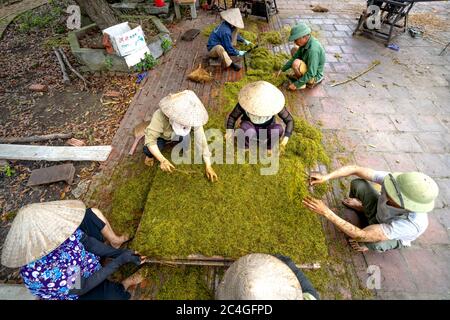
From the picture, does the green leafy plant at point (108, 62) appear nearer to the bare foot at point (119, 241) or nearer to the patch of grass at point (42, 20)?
the patch of grass at point (42, 20)

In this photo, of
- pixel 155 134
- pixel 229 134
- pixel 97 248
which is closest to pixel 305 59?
pixel 229 134

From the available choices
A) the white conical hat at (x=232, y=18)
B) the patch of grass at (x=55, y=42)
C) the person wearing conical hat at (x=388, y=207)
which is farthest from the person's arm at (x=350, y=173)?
the patch of grass at (x=55, y=42)

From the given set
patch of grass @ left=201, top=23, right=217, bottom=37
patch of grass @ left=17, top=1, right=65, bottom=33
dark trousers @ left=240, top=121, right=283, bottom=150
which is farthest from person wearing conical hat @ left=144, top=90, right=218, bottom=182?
patch of grass @ left=17, top=1, right=65, bottom=33

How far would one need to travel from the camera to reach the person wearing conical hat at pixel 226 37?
5.32 metres

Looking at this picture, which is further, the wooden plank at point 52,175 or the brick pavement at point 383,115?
the wooden plank at point 52,175

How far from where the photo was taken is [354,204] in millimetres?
3412

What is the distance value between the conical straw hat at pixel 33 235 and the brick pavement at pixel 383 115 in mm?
2154

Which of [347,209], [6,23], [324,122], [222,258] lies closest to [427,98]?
[324,122]

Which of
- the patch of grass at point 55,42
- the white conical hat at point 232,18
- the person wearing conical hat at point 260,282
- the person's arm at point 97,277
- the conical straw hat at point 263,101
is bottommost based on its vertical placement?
the person's arm at point 97,277

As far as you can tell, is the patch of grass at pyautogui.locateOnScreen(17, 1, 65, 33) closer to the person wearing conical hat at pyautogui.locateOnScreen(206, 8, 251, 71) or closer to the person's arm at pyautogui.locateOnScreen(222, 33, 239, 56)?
the person wearing conical hat at pyautogui.locateOnScreen(206, 8, 251, 71)

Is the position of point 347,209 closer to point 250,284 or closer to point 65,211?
point 250,284

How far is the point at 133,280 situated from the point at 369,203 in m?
2.86
